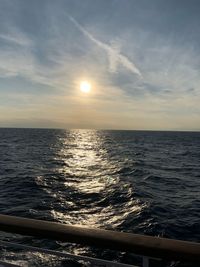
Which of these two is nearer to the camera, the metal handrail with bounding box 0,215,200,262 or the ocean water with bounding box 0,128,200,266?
the metal handrail with bounding box 0,215,200,262

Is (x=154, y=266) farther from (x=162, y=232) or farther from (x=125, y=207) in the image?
(x=125, y=207)

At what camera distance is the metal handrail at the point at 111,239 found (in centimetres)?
Answer: 176

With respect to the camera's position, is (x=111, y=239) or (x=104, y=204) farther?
(x=104, y=204)

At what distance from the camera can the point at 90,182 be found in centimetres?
2134

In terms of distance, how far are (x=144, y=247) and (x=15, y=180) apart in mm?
19683

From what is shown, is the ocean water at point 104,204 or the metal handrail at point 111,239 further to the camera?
the ocean water at point 104,204

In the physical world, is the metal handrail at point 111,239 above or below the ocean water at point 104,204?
above

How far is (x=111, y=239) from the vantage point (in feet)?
6.19

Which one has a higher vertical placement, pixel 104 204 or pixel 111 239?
pixel 111 239

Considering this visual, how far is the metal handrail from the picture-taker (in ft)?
5.78

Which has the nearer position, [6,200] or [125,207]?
[125,207]

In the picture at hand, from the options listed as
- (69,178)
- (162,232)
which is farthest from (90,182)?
(162,232)

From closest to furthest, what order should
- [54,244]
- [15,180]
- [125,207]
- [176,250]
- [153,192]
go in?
[176,250]
[54,244]
[125,207]
[153,192]
[15,180]

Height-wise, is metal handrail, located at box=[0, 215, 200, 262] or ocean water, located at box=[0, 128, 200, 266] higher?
metal handrail, located at box=[0, 215, 200, 262]
